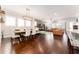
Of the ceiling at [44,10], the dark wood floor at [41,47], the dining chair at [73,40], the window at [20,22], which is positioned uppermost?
the ceiling at [44,10]

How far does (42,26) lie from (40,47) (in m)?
0.47

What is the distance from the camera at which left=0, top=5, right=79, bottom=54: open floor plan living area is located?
270 cm

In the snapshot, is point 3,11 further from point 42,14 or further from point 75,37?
point 75,37

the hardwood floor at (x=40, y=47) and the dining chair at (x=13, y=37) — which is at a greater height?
the dining chair at (x=13, y=37)

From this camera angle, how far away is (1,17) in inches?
107

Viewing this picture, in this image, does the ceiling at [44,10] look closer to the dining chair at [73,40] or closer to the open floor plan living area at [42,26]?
the open floor plan living area at [42,26]

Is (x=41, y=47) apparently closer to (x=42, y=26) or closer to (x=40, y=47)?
(x=40, y=47)

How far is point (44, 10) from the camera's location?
2.74 m

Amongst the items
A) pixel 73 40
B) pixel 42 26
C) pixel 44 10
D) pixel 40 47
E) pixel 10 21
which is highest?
pixel 44 10

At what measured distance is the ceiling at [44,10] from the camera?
106 inches

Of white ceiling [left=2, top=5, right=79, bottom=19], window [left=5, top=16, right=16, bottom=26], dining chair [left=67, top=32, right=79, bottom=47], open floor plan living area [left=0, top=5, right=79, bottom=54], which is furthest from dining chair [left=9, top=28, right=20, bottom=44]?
dining chair [left=67, top=32, right=79, bottom=47]

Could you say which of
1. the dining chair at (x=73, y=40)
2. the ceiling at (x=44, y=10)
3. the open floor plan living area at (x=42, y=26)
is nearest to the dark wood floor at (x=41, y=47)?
the open floor plan living area at (x=42, y=26)

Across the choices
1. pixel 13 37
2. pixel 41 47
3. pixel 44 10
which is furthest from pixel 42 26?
pixel 13 37
